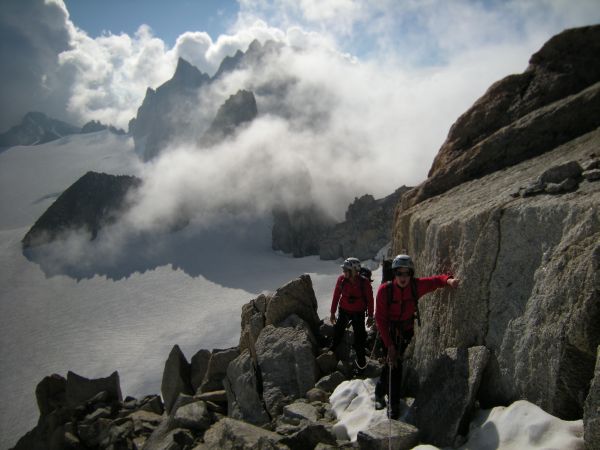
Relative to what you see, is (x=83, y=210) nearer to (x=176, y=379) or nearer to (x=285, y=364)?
(x=176, y=379)

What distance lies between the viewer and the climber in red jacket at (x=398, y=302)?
722 centimetres

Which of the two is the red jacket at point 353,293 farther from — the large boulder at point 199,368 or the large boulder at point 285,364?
the large boulder at point 199,368

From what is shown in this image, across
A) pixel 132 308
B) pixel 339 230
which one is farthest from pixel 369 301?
pixel 339 230

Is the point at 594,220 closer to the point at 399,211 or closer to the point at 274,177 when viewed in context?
the point at 399,211

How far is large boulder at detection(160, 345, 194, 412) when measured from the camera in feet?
57.8

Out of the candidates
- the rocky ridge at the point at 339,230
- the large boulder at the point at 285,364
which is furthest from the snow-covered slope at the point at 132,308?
the large boulder at the point at 285,364

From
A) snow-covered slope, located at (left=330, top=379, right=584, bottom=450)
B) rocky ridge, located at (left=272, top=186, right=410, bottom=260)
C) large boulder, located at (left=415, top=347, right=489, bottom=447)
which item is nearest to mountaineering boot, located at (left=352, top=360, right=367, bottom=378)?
large boulder, located at (left=415, top=347, right=489, bottom=447)

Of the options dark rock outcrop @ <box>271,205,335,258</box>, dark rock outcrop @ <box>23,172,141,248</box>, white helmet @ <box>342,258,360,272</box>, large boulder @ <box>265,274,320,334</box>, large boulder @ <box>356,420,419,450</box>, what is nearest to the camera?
large boulder @ <box>356,420,419,450</box>

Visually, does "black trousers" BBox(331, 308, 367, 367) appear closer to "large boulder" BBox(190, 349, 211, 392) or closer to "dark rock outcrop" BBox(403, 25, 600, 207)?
"dark rock outcrop" BBox(403, 25, 600, 207)

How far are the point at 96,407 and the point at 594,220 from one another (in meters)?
20.8

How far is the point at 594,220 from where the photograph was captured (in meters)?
5.11

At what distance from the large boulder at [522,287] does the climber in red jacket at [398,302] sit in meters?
0.54

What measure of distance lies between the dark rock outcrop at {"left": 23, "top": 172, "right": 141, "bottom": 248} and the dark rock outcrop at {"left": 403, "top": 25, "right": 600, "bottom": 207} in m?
122

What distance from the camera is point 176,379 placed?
1788cm
